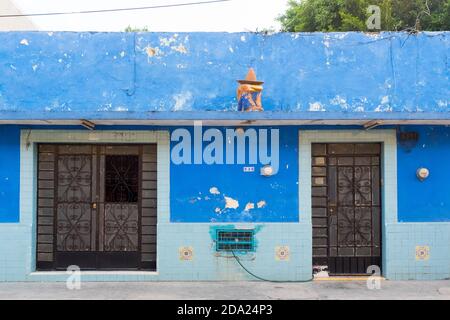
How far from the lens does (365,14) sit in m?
Result: 20.3

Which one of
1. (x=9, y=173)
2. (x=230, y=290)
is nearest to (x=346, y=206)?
(x=230, y=290)

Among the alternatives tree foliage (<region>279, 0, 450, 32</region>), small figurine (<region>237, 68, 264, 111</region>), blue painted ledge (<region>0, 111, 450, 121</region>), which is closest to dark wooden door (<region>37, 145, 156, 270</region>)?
blue painted ledge (<region>0, 111, 450, 121</region>)

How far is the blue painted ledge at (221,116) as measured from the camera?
28.5ft

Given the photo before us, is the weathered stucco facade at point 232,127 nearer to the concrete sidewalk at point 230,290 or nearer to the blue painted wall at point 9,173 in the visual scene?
the blue painted wall at point 9,173

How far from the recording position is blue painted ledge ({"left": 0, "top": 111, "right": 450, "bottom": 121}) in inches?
342

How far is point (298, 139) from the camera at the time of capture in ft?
31.2

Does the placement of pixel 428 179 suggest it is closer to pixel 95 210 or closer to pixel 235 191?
pixel 235 191

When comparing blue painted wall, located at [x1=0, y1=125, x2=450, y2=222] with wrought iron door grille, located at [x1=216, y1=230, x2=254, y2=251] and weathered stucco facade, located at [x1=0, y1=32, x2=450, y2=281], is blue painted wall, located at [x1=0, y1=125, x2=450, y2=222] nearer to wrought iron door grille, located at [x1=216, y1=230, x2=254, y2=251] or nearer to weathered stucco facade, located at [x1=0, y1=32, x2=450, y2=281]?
weathered stucco facade, located at [x1=0, y1=32, x2=450, y2=281]

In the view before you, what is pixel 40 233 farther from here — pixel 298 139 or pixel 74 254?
pixel 298 139

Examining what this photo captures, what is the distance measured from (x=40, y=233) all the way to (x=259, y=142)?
165 inches

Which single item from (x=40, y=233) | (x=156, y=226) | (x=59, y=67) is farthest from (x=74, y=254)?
(x=59, y=67)

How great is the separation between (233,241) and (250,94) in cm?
253

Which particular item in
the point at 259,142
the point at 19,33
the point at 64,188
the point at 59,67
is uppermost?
the point at 19,33

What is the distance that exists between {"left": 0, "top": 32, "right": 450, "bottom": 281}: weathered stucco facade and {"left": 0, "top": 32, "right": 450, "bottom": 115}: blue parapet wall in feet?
0.07
